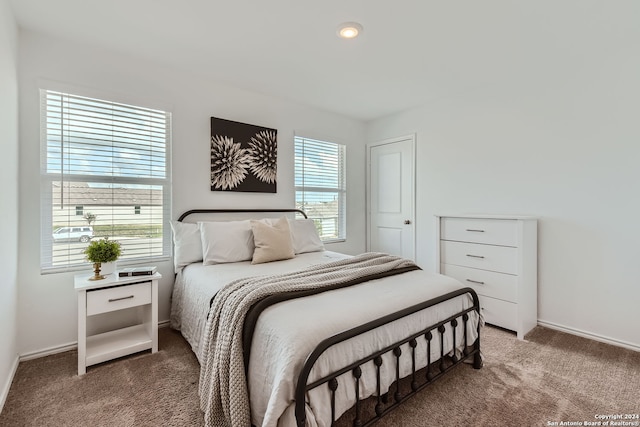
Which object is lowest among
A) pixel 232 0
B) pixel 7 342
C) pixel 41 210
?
pixel 7 342

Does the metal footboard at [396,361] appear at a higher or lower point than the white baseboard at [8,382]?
higher

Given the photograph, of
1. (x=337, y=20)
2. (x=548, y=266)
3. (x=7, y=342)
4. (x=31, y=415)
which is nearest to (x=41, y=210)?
(x=7, y=342)

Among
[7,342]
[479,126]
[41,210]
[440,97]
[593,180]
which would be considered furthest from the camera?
[440,97]

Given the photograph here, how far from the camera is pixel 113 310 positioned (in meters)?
2.09

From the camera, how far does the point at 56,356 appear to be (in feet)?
7.18

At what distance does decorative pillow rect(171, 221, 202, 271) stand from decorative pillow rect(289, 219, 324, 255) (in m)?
0.90

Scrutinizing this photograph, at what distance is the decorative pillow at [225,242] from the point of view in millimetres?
2490

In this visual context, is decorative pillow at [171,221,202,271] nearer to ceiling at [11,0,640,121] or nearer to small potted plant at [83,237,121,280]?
small potted plant at [83,237,121,280]

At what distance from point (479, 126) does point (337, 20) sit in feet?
6.61

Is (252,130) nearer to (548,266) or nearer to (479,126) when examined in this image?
(479,126)

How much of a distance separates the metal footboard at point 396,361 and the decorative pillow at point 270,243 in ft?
4.37

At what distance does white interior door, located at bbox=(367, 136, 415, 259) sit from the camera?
3.86 m

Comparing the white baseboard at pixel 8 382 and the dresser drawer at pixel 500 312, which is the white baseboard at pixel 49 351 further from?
the dresser drawer at pixel 500 312

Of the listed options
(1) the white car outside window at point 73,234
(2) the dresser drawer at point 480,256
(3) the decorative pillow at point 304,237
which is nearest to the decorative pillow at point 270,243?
(3) the decorative pillow at point 304,237
